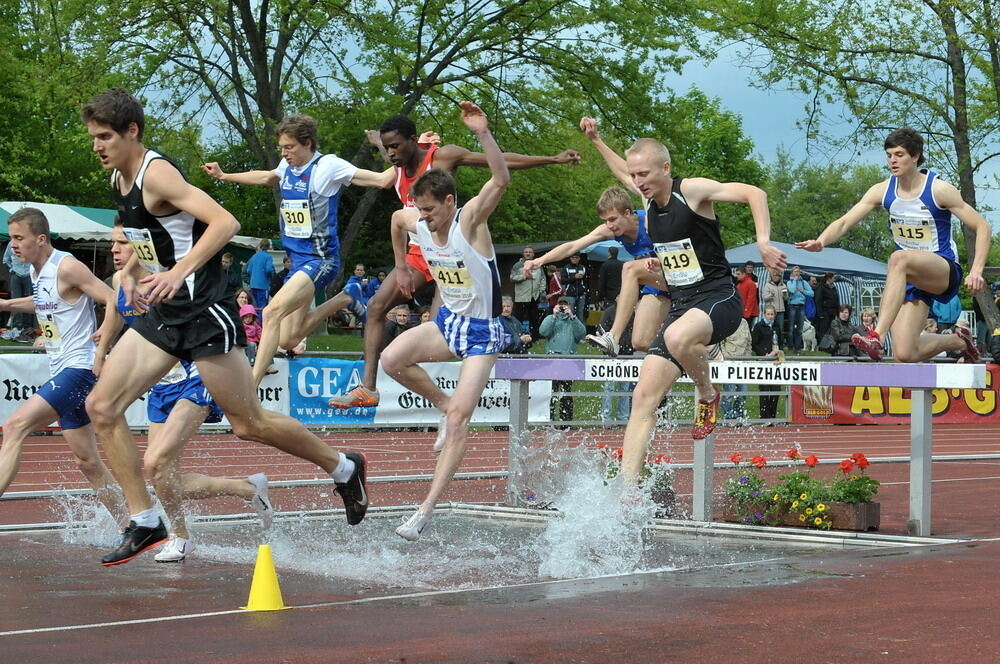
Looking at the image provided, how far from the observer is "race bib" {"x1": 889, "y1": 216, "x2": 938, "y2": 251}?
1002 cm

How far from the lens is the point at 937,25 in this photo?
2586cm

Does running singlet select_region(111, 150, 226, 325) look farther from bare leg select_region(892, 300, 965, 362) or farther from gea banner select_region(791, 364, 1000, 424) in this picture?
gea banner select_region(791, 364, 1000, 424)

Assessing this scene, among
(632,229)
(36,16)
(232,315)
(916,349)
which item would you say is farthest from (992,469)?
(36,16)

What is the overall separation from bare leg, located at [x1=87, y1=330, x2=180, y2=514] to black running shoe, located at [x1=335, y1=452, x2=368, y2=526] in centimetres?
132

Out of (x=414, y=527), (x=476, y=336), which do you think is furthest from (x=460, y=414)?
(x=414, y=527)

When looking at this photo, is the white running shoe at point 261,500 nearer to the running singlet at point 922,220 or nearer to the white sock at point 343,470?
the white sock at point 343,470

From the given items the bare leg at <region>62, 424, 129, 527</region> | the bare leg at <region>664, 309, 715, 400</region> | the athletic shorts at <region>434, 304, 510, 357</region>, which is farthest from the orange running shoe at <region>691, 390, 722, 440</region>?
the bare leg at <region>62, 424, 129, 527</region>

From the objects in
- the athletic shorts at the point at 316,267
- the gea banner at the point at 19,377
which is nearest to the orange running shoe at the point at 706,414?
the athletic shorts at the point at 316,267

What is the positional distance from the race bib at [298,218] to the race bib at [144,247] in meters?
2.35

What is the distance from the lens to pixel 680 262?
8.37m

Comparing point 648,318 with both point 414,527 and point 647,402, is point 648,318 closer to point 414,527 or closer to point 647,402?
point 647,402

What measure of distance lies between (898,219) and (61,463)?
9054 mm

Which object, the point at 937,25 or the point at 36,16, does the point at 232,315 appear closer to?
the point at 937,25

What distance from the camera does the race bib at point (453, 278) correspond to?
818cm
